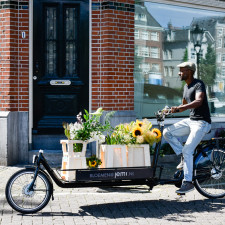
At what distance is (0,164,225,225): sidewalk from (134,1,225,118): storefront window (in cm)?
337

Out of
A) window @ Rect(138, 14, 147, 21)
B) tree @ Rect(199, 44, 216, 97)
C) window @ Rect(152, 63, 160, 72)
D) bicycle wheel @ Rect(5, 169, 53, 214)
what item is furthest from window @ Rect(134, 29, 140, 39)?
bicycle wheel @ Rect(5, 169, 53, 214)

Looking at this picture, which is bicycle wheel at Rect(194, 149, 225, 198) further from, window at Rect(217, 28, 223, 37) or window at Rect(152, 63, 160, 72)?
window at Rect(217, 28, 223, 37)

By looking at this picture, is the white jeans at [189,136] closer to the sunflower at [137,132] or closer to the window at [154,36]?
the sunflower at [137,132]

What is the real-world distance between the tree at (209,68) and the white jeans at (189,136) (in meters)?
4.68

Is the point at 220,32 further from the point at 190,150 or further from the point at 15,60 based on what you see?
the point at 190,150

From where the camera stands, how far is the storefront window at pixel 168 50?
1009cm

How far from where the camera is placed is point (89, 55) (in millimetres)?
9359

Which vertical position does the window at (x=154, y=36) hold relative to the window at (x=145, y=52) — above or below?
above

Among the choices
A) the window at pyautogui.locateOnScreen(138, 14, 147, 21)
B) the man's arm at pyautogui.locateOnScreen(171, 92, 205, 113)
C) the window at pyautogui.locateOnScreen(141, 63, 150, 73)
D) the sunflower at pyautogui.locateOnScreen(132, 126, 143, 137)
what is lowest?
the sunflower at pyautogui.locateOnScreen(132, 126, 143, 137)

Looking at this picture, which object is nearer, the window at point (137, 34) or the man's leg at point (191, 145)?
the man's leg at point (191, 145)

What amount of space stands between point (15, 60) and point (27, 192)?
4004 mm

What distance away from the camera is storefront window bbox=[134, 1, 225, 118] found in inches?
397

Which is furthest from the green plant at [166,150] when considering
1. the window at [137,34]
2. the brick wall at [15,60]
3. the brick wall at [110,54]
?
the brick wall at [15,60]

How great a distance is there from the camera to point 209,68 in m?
11.2
